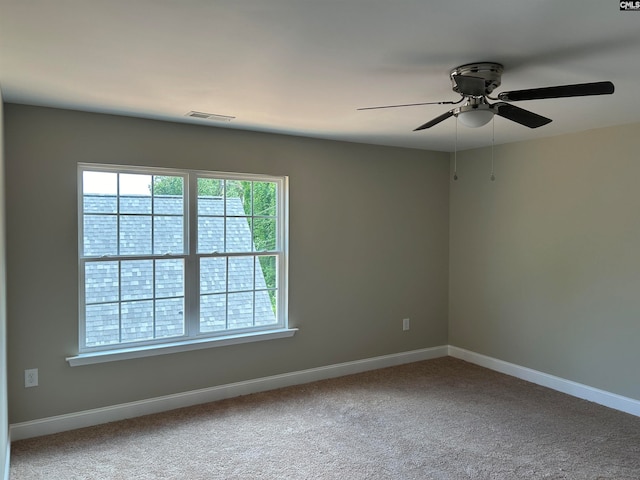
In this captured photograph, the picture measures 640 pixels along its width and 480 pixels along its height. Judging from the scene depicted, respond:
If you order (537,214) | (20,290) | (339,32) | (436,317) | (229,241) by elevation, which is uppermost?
(339,32)

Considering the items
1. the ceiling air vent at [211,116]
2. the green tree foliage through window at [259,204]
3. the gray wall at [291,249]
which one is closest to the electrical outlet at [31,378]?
the gray wall at [291,249]

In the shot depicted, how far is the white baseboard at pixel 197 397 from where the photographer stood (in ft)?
10.4

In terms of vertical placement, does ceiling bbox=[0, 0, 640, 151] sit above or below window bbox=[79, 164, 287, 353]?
above

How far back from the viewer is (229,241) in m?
3.97

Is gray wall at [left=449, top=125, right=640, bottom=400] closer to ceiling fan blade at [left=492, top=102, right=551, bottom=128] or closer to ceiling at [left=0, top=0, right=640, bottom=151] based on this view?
ceiling at [left=0, top=0, right=640, bottom=151]

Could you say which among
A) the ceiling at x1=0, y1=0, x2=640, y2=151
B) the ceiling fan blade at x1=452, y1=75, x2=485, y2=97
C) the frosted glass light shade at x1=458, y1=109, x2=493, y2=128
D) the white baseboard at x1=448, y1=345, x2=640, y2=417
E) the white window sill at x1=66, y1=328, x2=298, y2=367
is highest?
the ceiling at x1=0, y1=0, x2=640, y2=151

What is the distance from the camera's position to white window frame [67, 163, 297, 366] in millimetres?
3330

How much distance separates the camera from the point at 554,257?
414cm

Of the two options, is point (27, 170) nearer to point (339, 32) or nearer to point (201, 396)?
point (201, 396)

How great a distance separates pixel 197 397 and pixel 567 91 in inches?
132

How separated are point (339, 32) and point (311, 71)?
19.5 inches

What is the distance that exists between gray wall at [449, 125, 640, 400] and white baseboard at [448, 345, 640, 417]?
2.1 inches

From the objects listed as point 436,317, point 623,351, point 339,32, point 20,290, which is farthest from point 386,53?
point 436,317

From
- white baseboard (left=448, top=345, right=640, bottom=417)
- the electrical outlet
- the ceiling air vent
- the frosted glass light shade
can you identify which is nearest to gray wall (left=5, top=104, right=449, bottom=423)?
the electrical outlet
